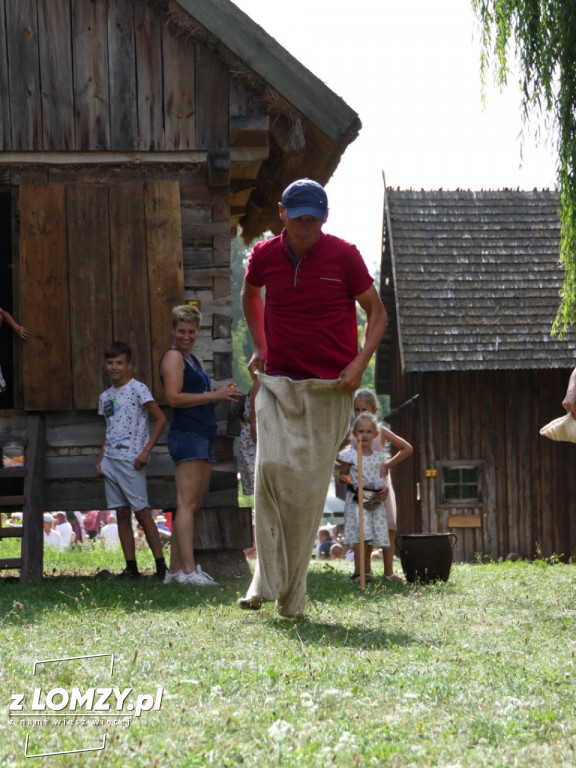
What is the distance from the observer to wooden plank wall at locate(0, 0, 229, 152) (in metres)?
8.72

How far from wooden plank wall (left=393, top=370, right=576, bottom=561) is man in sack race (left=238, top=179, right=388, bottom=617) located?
13.3m

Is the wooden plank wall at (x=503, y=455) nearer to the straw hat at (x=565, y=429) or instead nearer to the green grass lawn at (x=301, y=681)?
the straw hat at (x=565, y=429)

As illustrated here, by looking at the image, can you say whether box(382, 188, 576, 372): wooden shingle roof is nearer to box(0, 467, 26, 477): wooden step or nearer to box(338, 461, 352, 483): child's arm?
box(338, 461, 352, 483): child's arm

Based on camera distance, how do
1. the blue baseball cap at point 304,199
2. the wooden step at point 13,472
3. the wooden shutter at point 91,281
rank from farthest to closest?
the wooden shutter at point 91,281
the wooden step at point 13,472
the blue baseball cap at point 304,199

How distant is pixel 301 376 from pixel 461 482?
538 inches

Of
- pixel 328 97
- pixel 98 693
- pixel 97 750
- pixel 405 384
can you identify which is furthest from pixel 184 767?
pixel 405 384

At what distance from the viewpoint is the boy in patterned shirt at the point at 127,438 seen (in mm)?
8031

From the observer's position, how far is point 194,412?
25.4ft

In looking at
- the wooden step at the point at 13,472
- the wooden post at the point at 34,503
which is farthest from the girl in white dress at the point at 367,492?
the wooden step at the point at 13,472

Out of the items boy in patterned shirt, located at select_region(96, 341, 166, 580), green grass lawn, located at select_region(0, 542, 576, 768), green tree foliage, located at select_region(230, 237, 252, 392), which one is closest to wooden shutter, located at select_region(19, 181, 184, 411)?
boy in patterned shirt, located at select_region(96, 341, 166, 580)

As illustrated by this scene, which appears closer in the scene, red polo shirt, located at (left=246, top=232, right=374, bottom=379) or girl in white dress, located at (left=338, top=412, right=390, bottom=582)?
red polo shirt, located at (left=246, top=232, right=374, bottom=379)

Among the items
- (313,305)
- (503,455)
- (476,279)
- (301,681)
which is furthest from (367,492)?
(476,279)

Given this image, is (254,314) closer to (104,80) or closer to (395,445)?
(395,445)

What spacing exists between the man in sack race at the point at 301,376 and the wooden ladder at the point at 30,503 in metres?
2.97
